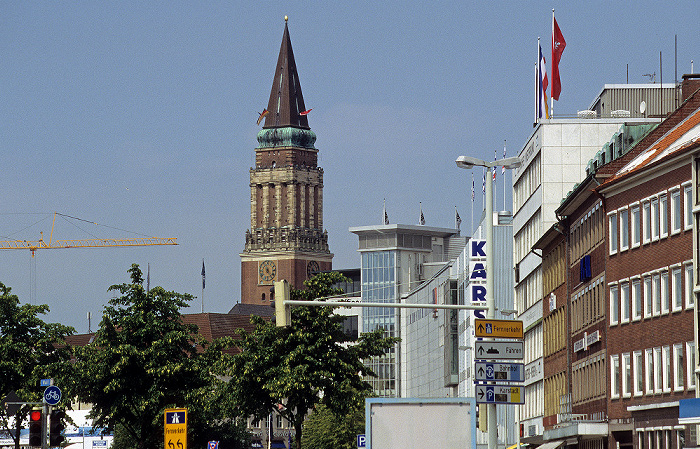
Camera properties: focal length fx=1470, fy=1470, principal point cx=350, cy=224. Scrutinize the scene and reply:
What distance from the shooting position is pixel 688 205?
47.6 meters

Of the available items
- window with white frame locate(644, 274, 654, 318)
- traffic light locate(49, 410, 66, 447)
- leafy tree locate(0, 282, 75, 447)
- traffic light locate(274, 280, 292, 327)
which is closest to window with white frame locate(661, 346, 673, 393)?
window with white frame locate(644, 274, 654, 318)

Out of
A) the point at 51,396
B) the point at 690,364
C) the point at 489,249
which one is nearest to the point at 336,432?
the point at 690,364

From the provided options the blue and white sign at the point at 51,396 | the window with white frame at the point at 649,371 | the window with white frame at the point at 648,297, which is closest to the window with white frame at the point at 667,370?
the window with white frame at the point at 649,371

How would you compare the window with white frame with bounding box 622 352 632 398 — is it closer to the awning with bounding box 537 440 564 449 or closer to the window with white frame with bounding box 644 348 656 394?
the window with white frame with bounding box 644 348 656 394

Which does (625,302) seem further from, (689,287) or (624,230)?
(689,287)

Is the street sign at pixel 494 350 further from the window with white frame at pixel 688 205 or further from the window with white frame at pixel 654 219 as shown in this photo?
Answer: the window with white frame at pixel 654 219

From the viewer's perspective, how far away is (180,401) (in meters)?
65.7

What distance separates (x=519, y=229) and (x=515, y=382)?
59.8m

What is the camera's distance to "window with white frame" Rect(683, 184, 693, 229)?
4747cm

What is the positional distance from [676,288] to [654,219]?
10.5 feet

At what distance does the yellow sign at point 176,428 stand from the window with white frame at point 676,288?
1811 centimetres

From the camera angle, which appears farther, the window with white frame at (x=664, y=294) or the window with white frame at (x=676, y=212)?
the window with white frame at (x=664, y=294)

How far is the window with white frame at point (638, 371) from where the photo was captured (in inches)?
2076

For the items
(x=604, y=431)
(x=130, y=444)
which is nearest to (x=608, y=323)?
(x=604, y=431)
